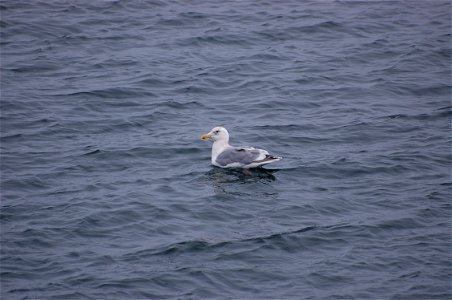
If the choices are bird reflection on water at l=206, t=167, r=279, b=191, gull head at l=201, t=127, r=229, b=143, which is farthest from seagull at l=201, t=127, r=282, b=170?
bird reflection on water at l=206, t=167, r=279, b=191

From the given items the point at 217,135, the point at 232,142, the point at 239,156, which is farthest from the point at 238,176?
the point at 232,142

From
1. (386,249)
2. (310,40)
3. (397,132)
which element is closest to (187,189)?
(386,249)

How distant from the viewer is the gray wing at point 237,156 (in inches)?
627

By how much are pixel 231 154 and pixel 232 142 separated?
1.60m

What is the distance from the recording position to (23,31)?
76.3 ft

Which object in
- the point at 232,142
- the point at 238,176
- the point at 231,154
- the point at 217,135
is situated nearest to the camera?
the point at 238,176

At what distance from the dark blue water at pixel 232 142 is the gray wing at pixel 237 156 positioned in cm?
34

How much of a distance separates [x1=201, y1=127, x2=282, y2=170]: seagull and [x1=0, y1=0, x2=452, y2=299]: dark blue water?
30cm

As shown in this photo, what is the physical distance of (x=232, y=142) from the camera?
17.8 meters

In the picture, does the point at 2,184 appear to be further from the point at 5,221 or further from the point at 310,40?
the point at 310,40

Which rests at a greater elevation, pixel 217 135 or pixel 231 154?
pixel 217 135

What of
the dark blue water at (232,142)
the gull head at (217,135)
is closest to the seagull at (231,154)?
the gull head at (217,135)

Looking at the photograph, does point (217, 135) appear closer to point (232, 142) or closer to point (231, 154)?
point (231, 154)

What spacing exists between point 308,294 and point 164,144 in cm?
678
